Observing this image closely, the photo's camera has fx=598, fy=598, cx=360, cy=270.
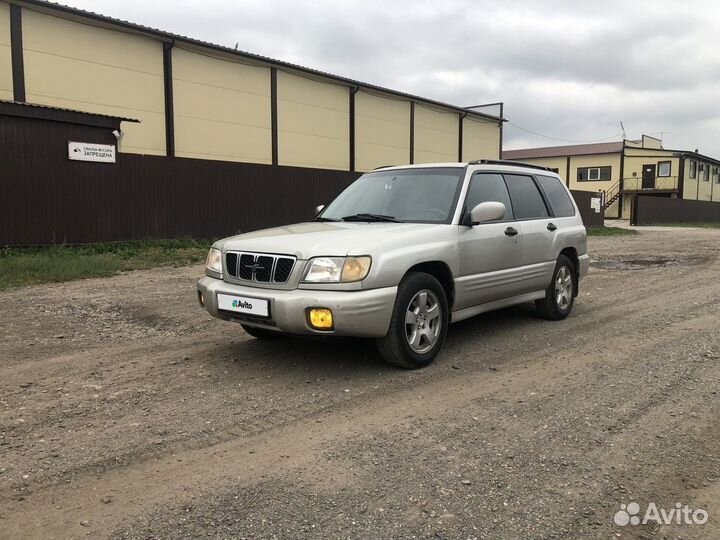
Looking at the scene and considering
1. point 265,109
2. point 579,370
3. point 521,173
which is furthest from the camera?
point 265,109

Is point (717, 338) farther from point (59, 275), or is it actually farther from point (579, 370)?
point (59, 275)

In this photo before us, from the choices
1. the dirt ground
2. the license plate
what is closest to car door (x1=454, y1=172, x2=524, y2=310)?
the dirt ground

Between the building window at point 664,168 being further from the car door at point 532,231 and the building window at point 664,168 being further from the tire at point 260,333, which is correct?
the tire at point 260,333

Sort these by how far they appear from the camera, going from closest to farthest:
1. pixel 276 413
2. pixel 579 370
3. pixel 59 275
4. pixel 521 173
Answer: pixel 276 413, pixel 579 370, pixel 521 173, pixel 59 275

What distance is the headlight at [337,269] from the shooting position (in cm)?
443

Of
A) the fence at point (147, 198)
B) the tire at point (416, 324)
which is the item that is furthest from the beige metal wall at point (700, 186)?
the tire at point (416, 324)

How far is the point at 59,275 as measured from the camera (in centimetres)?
990

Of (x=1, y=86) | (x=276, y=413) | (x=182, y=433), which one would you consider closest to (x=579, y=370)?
(x=276, y=413)

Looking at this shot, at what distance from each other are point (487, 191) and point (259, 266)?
2491mm

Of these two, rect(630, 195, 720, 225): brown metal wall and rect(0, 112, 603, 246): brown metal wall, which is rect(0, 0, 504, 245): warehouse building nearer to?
rect(0, 112, 603, 246): brown metal wall

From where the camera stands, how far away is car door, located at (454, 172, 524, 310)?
538 cm

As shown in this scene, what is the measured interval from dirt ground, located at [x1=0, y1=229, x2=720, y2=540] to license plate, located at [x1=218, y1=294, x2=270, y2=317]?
0.51 m

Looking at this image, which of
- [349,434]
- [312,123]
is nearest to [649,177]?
[312,123]

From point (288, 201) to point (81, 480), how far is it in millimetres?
15389
